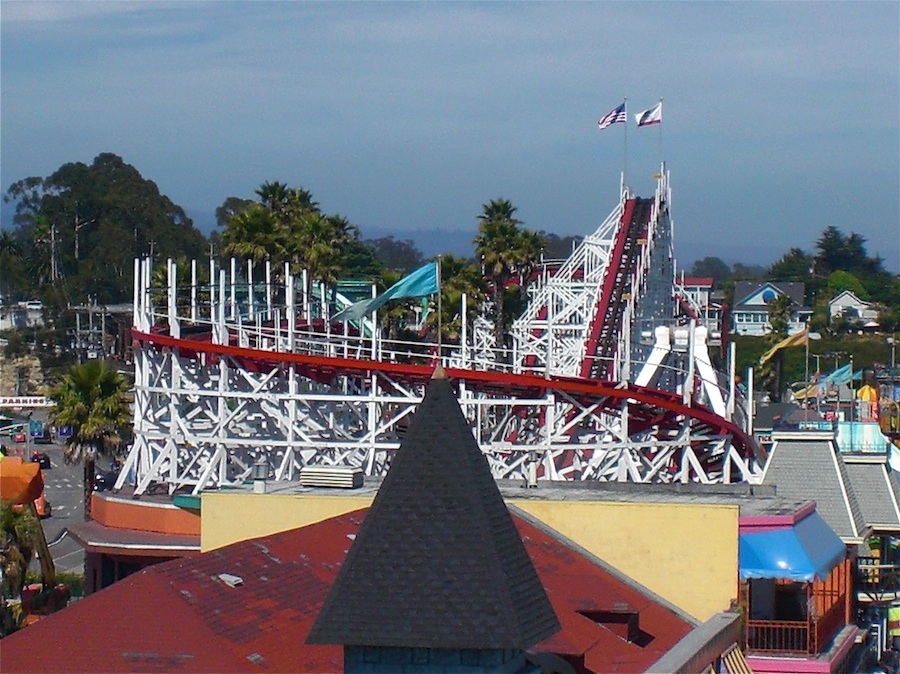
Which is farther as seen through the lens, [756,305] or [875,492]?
[756,305]

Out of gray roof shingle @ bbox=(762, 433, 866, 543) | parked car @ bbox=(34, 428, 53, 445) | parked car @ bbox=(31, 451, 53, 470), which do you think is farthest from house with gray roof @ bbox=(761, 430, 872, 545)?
parked car @ bbox=(34, 428, 53, 445)

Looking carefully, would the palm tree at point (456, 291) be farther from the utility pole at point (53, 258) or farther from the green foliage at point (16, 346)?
the utility pole at point (53, 258)

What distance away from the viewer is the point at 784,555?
1967 centimetres

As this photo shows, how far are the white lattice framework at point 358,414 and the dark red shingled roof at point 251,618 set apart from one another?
1513cm

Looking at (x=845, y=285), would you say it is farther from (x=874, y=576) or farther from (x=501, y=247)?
(x=874, y=576)

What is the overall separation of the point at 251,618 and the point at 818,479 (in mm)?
12052

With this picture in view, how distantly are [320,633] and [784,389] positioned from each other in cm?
9647

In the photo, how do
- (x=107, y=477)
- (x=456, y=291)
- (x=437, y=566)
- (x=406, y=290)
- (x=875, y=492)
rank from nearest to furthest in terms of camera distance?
(x=437, y=566) < (x=875, y=492) < (x=406, y=290) < (x=107, y=477) < (x=456, y=291)

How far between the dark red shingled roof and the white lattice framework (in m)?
15.1

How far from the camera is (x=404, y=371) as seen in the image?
35.6 meters

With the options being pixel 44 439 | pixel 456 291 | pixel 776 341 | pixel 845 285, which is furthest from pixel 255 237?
pixel 845 285

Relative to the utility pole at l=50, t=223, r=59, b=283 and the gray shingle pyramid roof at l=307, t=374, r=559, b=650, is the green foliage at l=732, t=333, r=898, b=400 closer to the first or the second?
the utility pole at l=50, t=223, r=59, b=283

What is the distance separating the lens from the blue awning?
64.3 ft

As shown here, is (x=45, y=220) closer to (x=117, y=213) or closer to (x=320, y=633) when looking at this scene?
(x=117, y=213)
